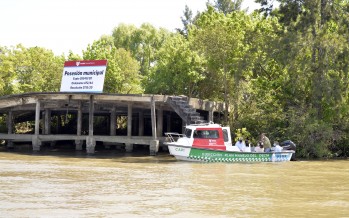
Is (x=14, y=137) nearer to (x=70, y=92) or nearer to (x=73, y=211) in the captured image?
(x=70, y=92)

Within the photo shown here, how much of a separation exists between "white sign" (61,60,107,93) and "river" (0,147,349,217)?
275 inches

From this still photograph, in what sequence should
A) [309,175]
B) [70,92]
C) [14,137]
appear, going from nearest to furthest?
[309,175] < [70,92] < [14,137]

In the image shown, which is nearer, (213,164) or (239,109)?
(213,164)

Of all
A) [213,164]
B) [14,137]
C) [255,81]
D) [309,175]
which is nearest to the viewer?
[309,175]

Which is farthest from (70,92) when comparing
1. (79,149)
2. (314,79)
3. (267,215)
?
(267,215)

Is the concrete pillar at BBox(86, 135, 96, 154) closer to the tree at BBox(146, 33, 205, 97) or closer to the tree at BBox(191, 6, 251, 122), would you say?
the tree at BBox(146, 33, 205, 97)

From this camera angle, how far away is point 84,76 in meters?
31.6

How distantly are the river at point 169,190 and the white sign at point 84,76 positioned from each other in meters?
7.00

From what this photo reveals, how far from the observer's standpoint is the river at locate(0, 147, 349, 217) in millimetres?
12961

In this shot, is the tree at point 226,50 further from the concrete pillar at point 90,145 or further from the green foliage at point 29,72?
the green foliage at point 29,72

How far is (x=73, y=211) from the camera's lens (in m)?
12.6

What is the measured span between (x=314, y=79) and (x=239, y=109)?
666cm

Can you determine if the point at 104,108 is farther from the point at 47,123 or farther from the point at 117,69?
the point at 117,69

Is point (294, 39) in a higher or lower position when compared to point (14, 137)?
higher
